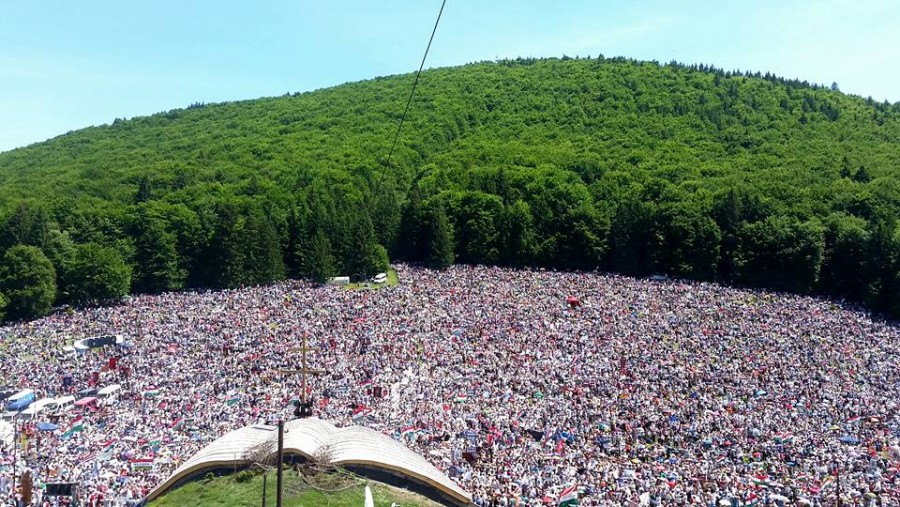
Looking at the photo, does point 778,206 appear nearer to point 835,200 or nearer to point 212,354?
point 835,200

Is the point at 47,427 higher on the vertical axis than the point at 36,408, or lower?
lower

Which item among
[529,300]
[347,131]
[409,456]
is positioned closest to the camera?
[409,456]

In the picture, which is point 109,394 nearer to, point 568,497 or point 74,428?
point 74,428

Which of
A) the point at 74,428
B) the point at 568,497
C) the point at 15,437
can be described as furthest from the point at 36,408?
the point at 568,497

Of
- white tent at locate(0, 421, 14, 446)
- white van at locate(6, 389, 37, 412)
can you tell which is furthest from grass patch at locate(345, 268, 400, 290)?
white tent at locate(0, 421, 14, 446)

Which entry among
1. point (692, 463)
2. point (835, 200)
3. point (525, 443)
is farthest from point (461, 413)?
point (835, 200)
